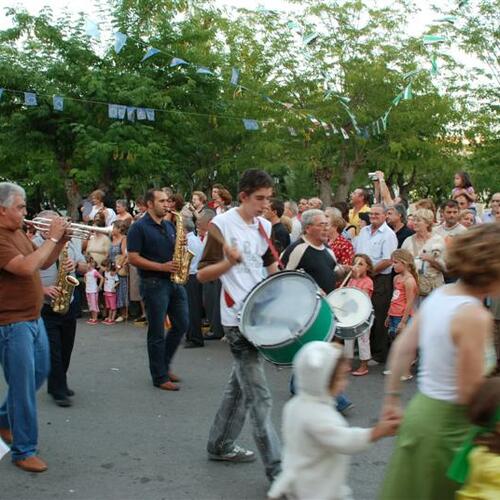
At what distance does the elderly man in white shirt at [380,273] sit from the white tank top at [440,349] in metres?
5.06

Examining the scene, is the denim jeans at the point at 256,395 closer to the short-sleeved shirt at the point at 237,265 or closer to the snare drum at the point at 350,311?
the short-sleeved shirt at the point at 237,265

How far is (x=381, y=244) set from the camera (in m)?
8.08

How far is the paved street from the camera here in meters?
4.51

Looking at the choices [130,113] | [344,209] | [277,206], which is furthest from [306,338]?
[130,113]

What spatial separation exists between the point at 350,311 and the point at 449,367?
3.36 meters

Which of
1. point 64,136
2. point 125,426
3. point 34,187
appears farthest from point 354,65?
point 125,426

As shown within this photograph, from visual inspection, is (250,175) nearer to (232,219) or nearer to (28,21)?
(232,219)

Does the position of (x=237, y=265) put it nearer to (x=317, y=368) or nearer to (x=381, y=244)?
(x=317, y=368)

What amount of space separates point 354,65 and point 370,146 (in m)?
3.10

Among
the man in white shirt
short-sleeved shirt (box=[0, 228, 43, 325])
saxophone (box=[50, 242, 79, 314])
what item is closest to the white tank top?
short-sleeved shirt (box=[0, 228, 43, 325])

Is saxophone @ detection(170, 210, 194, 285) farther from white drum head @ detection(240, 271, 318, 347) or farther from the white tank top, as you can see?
the white tank top

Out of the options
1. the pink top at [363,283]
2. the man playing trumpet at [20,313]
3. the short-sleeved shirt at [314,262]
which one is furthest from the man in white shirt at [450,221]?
the man playing trumpet at [20,313]

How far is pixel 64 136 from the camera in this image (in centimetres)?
1797

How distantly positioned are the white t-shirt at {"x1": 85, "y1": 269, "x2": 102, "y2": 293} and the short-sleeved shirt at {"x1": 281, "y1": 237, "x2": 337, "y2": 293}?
5701mm
